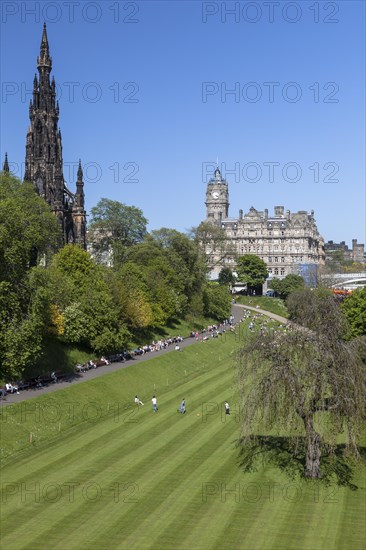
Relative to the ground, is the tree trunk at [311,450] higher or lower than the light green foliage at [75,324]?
lower

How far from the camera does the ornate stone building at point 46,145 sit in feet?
324

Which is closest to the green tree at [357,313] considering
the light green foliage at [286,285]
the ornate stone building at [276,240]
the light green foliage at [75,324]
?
the light green foliage at [75,324]

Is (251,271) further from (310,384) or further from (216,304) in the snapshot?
(310,384)

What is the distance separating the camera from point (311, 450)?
31031 millimetres

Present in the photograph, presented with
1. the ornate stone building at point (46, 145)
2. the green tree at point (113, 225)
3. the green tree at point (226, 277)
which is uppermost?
the ornate stone building at point (46, 145)

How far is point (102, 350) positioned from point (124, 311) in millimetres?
7932

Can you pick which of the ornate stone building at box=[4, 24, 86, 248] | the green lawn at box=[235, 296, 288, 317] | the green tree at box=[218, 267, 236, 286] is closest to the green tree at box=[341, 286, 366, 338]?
the ornate stone building at box=[4, 24, 86, 248]

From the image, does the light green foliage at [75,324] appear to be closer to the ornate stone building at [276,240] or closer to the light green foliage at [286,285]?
the light green foliage at [286,285]

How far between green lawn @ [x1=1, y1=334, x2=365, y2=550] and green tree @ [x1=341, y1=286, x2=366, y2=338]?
75.5 ft

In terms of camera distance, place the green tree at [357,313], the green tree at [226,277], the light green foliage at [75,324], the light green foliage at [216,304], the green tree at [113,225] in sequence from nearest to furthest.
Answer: the light green foliage at [75,324] < the green tree at [357,313] < the light green foliage at [216,304] < the green tree at [113,225] < the green tree at [226,277]

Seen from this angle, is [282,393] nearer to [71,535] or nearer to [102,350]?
[71,535]

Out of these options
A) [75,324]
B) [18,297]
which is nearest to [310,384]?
[18,297]

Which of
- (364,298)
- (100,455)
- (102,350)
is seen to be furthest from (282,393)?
(364,298)

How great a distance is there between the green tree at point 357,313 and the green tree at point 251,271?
2942 inches
